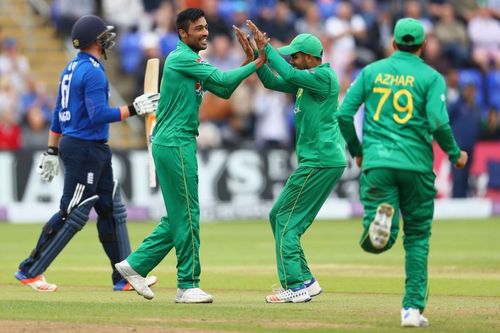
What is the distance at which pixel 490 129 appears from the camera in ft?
85.4

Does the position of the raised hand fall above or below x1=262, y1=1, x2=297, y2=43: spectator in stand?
below

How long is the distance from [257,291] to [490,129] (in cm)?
1491

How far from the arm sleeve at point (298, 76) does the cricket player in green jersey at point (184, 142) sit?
264mm

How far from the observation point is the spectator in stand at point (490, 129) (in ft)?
85.1

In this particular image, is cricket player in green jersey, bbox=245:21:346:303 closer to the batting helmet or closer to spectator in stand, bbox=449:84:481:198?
the batting helmet

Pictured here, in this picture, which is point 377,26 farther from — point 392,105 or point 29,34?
point 392,105

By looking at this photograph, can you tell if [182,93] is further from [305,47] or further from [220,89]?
[305,47]

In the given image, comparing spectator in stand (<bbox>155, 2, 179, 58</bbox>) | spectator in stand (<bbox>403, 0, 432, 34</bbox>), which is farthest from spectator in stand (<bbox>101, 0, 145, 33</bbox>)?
spectator in stand (<bbox>403, 0, 432, 34</bbox>)

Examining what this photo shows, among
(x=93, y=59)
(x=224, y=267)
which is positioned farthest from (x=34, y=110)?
(x=93, y=59)

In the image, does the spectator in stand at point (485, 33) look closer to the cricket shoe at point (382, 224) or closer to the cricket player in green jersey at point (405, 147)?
the cricket player in green jersey at point (405, 147)

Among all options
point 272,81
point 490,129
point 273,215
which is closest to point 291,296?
point 273,215

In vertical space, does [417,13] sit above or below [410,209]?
above

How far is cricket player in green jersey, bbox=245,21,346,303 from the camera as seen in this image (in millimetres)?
10797

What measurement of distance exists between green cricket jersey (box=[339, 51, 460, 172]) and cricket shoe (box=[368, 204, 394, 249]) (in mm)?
A: 318
